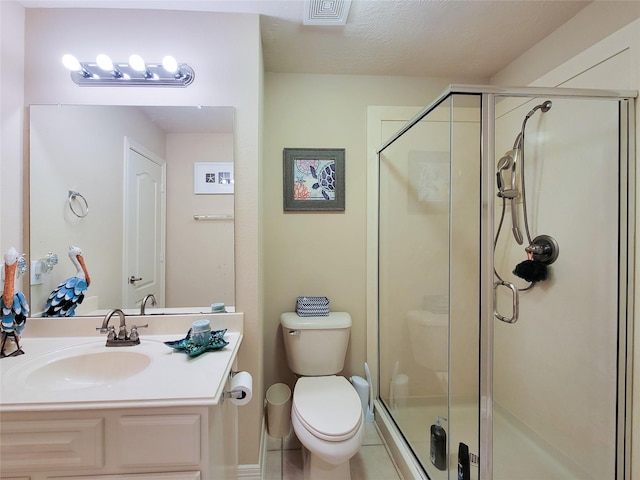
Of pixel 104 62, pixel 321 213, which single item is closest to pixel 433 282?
pixel 321 213

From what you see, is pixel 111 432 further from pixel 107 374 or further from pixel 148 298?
pixel 148 298

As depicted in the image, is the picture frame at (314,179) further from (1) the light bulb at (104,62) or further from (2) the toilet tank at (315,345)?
(1) the light bulb at (104,62)

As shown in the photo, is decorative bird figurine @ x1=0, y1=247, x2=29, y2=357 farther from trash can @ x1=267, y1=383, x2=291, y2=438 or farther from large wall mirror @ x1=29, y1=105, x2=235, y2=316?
trash can @ x1=267, y1=383, x2=291, y2=438

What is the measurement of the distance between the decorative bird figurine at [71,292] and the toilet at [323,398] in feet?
3.39

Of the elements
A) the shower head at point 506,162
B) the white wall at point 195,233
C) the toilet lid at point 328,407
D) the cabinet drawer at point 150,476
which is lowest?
the toilet lid at point 328,407

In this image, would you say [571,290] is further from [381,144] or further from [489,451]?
[381,144]

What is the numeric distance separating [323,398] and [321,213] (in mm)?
1100

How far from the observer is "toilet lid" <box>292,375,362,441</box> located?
47.6 inches

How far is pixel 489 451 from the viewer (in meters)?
1.04

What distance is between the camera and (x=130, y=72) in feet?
4.26

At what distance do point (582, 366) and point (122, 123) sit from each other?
2.51m

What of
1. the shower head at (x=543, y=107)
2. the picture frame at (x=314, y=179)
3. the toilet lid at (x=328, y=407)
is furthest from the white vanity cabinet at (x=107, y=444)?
the shower head at (x=543, y=107)

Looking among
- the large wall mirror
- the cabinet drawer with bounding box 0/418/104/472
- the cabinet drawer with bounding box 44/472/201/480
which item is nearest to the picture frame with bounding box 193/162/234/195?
the large wall mirror

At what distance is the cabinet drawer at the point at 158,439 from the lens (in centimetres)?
79
